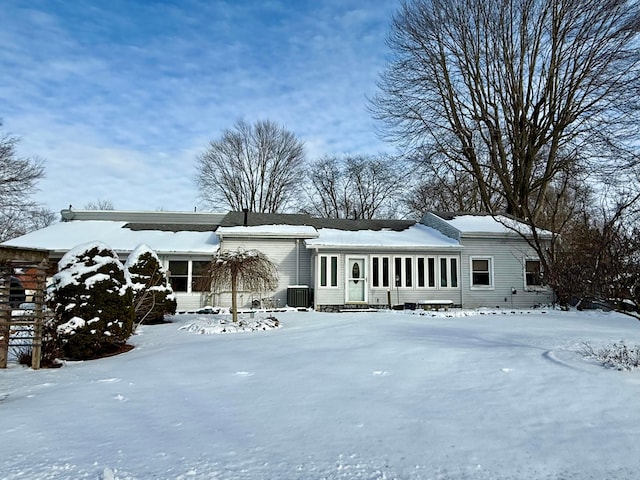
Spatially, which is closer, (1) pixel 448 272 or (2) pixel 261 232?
(2) pixel 261 232

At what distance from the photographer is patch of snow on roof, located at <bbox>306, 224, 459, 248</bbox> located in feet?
58.9

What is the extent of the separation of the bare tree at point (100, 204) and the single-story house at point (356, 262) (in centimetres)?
2762

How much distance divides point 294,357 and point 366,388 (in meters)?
2.31

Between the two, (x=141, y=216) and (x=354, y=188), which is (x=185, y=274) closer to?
(x=141, y=216)

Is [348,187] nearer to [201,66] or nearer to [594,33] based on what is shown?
[594,33]

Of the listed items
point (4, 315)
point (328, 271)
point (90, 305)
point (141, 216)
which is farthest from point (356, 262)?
point (4, 315)

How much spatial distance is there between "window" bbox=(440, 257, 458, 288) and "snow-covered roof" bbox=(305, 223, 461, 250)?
0.66 meters

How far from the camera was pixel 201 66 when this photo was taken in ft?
47.5

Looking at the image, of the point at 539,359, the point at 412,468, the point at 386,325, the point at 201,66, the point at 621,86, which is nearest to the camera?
the point at 412,468

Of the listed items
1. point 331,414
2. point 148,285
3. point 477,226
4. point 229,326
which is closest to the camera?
point 331,414

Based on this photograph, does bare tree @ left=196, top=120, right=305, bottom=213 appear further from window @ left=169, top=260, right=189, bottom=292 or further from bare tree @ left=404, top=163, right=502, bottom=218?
window @ left=169, top=260, right=189, bottom=292

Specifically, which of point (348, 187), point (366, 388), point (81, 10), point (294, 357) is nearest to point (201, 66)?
point (81, 10)

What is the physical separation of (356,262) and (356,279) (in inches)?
26.8

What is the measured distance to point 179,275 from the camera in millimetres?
17953
